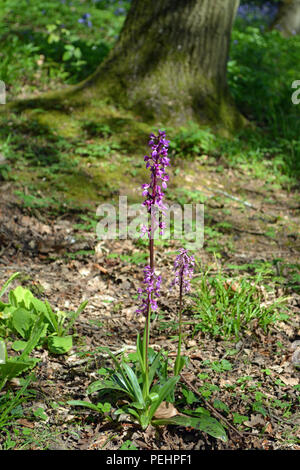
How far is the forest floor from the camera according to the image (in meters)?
2.11

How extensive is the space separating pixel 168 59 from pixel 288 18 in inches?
394

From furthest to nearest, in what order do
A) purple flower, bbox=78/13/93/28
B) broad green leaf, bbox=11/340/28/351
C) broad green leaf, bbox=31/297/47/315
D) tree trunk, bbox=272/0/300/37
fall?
tree trunk, bbox=272/0/300/37 < purple flower, bbox=78/13/93/28 < broad green leaf, bbox=31/297/47/315 < broad green leaf, bbox=11/340/28/351

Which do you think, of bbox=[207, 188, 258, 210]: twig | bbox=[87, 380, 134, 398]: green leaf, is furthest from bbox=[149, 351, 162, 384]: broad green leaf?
bbox=[207, 188, 258, 210]: twig

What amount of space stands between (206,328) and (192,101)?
370cm

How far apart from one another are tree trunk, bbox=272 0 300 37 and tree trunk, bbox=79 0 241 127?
8.75 meters

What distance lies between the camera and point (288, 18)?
13703mm

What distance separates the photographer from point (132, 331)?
2922 millimetres

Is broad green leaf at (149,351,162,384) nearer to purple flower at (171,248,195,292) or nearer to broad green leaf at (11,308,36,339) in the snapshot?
purple flower at (171,248,195,292)

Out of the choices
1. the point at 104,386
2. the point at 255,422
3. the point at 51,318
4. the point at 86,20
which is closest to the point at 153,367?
the point at 104,386

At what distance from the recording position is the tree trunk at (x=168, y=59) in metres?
5.57
